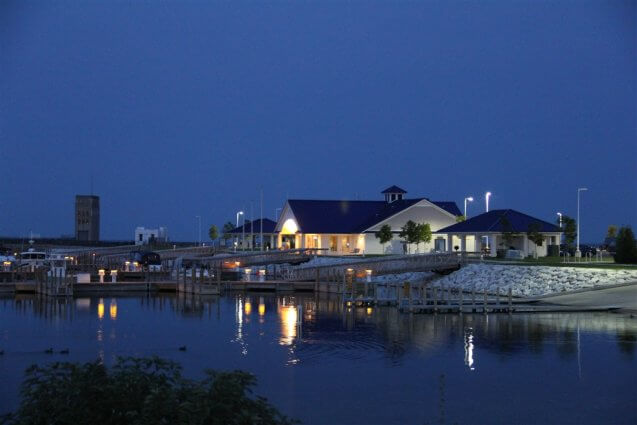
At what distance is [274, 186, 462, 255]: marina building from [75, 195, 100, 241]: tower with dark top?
225 feet

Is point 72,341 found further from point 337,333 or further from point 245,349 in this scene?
point 337,333

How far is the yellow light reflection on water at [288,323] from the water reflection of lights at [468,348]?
21.7ft

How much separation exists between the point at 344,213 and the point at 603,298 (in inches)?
1880

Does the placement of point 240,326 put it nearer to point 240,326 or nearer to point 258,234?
point 240,326

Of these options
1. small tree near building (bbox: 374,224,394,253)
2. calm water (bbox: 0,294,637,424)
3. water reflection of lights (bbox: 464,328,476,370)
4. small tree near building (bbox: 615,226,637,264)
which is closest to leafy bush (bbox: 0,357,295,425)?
calm water (bbox: 0,294,637,424)

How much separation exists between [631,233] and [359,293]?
67.1 feet

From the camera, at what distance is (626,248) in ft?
185

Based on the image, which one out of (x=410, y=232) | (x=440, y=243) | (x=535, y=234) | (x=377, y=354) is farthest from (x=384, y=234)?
(x=377, y=354)

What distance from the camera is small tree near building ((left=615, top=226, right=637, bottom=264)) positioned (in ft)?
184

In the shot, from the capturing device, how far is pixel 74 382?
9.80 meters

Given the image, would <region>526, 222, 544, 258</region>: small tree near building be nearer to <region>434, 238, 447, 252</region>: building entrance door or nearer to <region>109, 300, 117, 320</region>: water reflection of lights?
<region>434, 238, 447, 252</region>: building entrance door

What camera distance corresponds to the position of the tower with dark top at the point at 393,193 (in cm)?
8969

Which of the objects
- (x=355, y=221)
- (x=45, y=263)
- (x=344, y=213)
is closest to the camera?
(x=45, y=263)

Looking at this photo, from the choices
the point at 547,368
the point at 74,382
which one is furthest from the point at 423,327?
the point at 74,382
